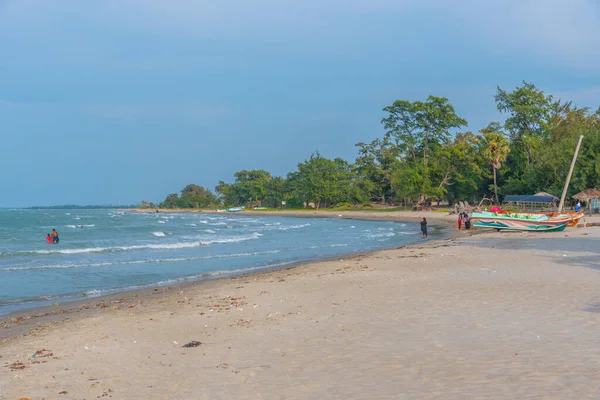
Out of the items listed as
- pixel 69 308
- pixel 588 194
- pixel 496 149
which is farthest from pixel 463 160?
pixel 69 308

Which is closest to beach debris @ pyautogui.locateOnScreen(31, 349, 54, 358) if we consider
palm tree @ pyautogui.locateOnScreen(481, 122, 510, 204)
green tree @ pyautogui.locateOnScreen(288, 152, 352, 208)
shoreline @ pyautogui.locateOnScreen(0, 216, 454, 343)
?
shoreline @ pyautogui.locateOnScreen(0, 216, 454, 343)

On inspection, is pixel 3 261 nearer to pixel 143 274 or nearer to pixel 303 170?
pixel 143 274

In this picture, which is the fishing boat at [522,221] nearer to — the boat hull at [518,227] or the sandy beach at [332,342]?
the boat hull at [518,227]

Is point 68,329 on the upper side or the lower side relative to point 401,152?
lower

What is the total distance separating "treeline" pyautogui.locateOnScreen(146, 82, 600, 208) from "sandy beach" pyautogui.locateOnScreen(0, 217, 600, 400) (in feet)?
146

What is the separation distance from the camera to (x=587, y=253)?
1881 cm

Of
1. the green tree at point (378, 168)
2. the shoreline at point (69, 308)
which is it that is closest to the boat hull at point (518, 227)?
the shoreline at point (69, 308)

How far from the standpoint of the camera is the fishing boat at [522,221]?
1258 inches

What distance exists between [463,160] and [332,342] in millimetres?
72285

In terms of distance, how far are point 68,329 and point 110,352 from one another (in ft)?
8.58

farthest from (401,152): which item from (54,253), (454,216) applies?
(54,253)

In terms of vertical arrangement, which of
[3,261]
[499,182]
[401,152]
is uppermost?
[401,152]

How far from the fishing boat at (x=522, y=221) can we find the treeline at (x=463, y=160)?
21.1 metres

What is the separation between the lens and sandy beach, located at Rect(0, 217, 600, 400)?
6.24 metres
